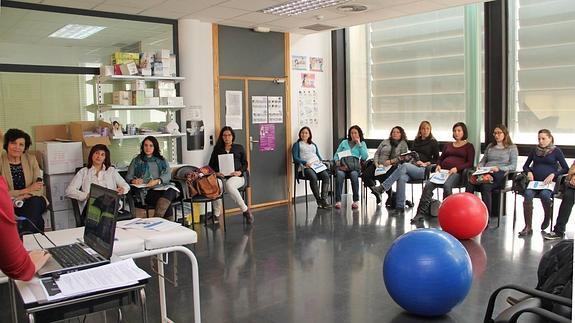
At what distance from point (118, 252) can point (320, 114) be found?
6.17 metres

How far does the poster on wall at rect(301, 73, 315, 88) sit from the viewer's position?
8094 millimetres

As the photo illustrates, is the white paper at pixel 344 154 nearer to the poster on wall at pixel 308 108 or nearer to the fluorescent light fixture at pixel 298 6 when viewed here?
the poster on wall at pixel 308 108

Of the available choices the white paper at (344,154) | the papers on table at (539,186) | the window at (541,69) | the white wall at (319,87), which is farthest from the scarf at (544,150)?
the white wall at (319,87)

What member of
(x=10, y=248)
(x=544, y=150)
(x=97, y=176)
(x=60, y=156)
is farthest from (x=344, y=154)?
(x=10, y=248)

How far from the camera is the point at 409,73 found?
7742 mm

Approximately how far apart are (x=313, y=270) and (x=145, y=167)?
2532mm

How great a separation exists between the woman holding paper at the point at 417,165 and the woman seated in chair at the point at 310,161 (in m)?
0.79

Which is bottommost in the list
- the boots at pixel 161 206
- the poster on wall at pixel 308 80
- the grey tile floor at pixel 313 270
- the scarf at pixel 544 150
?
the grey tile floor at pixel 313 270

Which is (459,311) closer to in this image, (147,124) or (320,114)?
(147,124)

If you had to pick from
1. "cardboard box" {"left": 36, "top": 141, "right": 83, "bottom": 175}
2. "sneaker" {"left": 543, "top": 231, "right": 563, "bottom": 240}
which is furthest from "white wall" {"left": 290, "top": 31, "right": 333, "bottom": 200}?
"sneaker" {"left": 543, "top": 231, "right": 563, "bottom": 240}

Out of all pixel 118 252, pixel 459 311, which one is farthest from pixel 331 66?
pixel 118 252

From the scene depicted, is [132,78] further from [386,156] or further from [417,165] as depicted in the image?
[417,165]

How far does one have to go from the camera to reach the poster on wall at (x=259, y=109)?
7512 mm

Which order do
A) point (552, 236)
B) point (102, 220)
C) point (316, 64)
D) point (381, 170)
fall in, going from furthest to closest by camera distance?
1. point (316, 64)
2. point (381, 170)
3. point (552, 236)
4. point (102, 220)
